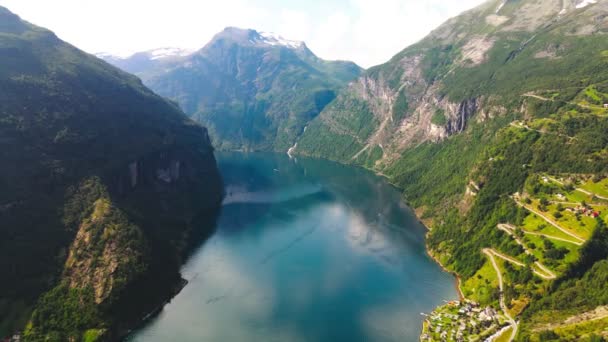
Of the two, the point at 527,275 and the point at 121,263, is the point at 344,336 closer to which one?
the point at 527,275

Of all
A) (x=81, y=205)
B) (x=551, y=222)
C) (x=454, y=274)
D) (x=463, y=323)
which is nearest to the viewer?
(x=463, y=323)

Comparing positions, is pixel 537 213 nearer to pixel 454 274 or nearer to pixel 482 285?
pixel 482 285

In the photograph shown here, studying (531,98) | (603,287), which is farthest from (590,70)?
(603,287)

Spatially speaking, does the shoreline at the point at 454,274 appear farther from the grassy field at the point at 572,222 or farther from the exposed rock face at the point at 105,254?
the exposed rock face at the point at 105,254

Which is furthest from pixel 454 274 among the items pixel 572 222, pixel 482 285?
pixel 572 222

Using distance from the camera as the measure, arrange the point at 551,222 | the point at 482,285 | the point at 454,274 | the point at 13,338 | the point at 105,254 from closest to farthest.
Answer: the point at 13,338 → the point at 482,285 → the point at 551,222 → the point at 105,254 → the point at 454,274
